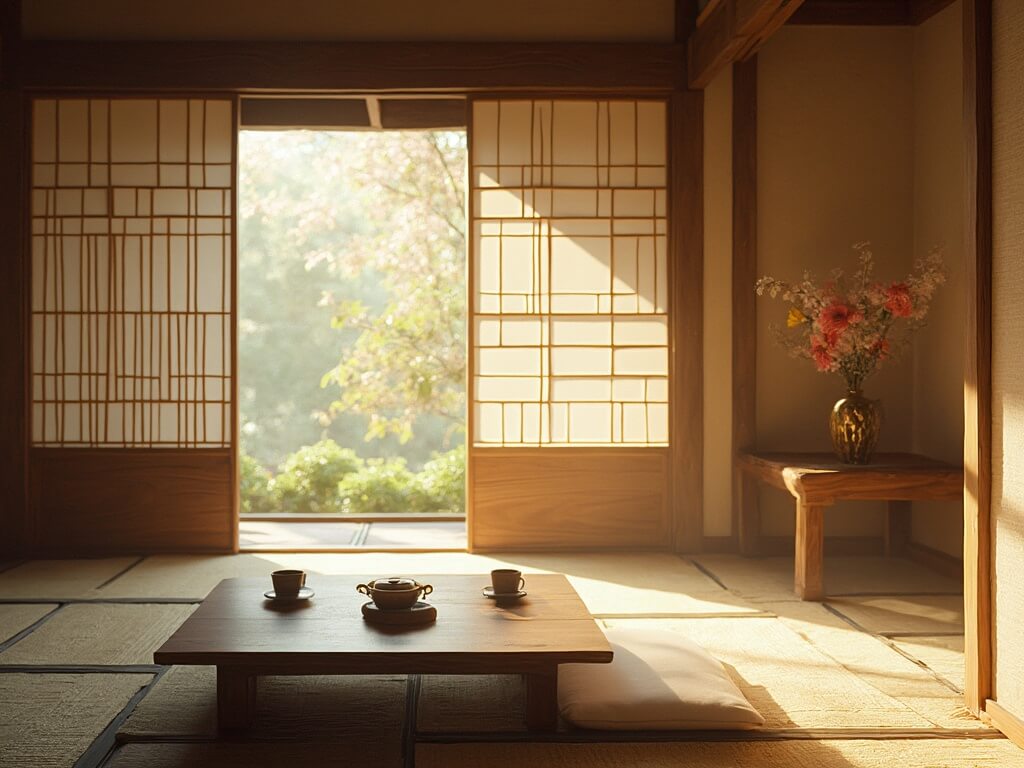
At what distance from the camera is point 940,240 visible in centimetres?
484

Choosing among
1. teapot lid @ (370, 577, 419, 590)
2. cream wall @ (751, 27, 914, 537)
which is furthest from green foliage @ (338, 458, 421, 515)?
teapot lid @ (370, 577, 419, 590)

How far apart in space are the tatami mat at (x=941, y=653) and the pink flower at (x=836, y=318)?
1.37 metres

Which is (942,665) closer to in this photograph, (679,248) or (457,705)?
(457,705)

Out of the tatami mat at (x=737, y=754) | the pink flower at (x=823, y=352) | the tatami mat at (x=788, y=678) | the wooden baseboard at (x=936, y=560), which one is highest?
the pink flower at (x=823, y=352)

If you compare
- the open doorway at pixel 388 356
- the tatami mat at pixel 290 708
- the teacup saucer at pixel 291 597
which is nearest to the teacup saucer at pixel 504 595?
the tatami mat at pixel 290 708

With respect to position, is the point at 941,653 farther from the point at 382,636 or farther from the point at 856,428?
the point at 382,636

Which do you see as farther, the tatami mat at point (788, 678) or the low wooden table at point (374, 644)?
the tatami mat at point (788, 678)

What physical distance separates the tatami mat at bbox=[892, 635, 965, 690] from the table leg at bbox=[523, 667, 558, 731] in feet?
4.14

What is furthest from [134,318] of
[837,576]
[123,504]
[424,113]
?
[837,576]

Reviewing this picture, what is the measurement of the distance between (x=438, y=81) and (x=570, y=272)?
1.13m

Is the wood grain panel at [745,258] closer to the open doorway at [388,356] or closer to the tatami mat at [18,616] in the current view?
the open doorway at [388,356]

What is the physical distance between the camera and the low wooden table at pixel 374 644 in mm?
2463

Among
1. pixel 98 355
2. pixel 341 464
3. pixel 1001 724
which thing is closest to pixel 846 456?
pixel 1001 724

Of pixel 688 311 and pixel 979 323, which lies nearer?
pixel 979 323
